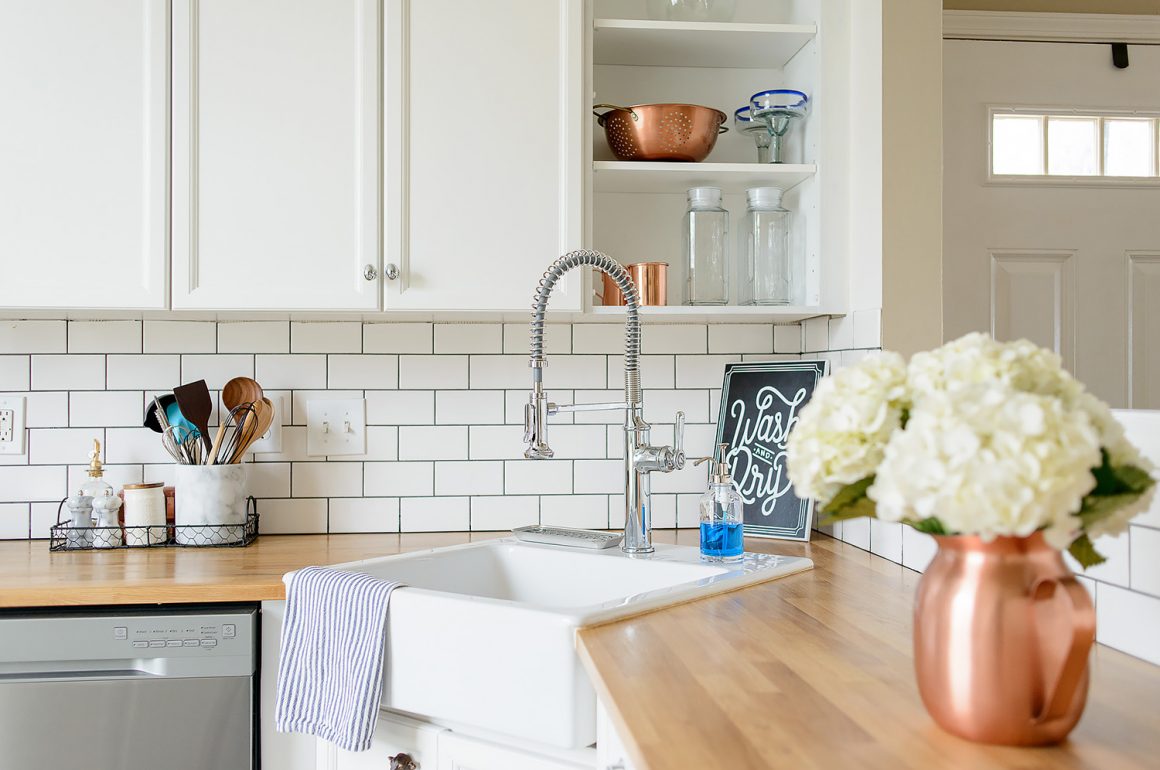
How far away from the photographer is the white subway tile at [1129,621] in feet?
3.71

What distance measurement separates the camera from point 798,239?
2197 mm

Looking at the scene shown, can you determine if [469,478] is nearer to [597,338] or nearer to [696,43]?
[597,338]

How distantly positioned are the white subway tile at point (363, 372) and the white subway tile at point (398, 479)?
0.18 metres

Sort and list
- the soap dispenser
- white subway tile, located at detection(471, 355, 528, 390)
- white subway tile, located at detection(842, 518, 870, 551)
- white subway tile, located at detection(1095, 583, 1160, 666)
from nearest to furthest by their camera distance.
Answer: white subway tile, located at detection(1095, 583, 1160, 666), the soap dispenser, white subway tile, located at detection(842, 518, 870, 551), white subway tile, located at detection(471, 355, 528, 390)

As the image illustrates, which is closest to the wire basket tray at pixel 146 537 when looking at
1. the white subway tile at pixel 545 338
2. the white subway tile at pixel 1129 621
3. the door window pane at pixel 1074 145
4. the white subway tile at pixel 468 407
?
the white subway tile at pixel 468 407

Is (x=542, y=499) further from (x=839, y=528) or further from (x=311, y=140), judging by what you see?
(x=311, y=140)

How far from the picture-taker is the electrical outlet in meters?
2.13

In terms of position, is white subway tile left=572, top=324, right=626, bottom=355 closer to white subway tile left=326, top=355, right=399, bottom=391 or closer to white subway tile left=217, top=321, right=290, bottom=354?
white subway tile left=326, top=355, right=399, bottom=391

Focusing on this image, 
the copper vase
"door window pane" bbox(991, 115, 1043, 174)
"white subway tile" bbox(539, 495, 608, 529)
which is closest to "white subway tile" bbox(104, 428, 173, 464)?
"white subway tile" bbox(539, 495, 608, 529)

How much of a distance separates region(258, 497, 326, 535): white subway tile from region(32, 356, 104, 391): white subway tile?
1.56 ft

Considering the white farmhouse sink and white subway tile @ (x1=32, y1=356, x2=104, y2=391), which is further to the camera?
white subway tile @ (x1=32, y1=356, x2=104, y2=391)

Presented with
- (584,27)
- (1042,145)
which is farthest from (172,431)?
(1042,145)

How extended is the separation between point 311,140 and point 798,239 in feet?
3.59

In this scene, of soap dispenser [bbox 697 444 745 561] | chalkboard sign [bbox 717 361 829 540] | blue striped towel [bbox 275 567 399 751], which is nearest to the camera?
blue striped towel [bbox 275 567 399 751]
